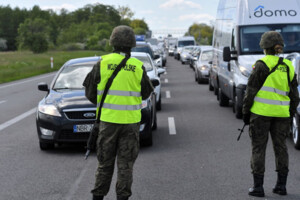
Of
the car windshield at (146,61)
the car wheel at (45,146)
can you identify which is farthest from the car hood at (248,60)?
the car wheel at (45,146)

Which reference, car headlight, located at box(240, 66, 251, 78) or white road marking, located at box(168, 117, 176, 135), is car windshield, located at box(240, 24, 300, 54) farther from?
white road marking, located at box(168, 117, 176, 135)

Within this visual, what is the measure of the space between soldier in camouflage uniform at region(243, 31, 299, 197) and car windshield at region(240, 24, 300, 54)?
22.9 feet

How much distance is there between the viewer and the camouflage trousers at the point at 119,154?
5355 millimetres

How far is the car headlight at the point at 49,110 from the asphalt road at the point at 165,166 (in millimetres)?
637

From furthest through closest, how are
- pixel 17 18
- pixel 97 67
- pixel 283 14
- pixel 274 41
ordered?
pixel 17 18 → pixel 283 14 → pixel 274 41 → pixel 97 67

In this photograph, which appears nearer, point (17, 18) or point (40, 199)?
point (40, 199)

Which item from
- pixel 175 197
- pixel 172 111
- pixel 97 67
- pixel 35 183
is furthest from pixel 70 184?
pixel 172 111

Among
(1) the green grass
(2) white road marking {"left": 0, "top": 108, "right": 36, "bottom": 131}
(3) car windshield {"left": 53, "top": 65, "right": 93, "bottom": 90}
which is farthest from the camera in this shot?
(1) the green grass

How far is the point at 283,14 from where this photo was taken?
1384 centimetres

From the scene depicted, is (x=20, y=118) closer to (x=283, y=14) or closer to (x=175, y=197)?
(x=283, y=14)

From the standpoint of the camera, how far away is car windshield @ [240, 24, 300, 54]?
13.4 m

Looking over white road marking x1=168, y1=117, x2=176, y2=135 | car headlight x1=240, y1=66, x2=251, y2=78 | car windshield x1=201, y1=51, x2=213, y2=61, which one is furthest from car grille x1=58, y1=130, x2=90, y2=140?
car windshield x1=201, y1=51, x2=213, y2=61

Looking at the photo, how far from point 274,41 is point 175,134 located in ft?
16.6

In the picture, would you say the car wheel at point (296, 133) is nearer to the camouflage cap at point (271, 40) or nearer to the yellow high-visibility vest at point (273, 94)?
the yellow high-visibility vest at point (273, 94)
